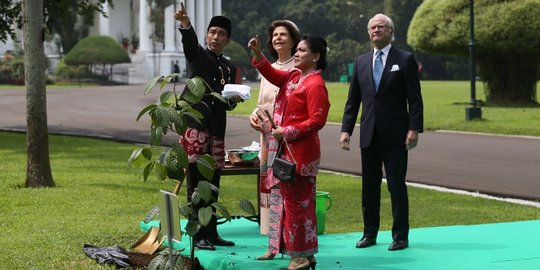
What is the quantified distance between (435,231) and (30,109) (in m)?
6.20

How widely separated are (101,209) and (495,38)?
2169 cm

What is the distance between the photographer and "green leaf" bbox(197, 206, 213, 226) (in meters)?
7.01

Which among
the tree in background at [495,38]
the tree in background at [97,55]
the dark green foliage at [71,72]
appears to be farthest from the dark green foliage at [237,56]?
the tree in background at [495,38]

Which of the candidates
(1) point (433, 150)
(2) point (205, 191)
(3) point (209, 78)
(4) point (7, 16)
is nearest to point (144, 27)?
(4) point (7, 16)

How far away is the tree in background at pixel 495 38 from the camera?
102 ft

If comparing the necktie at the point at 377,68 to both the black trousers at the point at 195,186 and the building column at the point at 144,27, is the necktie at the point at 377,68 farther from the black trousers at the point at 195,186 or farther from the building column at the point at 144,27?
the building column at the point at 144,27

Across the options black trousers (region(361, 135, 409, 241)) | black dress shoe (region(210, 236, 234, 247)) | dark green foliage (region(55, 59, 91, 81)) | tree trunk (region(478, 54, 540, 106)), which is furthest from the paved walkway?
dark green foliage (region(55, 59, 91, 81))

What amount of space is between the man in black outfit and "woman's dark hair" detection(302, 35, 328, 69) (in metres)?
0.99

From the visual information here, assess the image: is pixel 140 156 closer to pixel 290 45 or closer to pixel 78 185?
pixel 290 45

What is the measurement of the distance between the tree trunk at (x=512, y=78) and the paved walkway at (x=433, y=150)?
7.97m

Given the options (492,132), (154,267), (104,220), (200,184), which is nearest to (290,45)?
(200,184)

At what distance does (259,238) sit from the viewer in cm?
903

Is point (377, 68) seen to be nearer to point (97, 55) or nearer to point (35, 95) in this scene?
point (35, 95)

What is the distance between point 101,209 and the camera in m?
11.6
